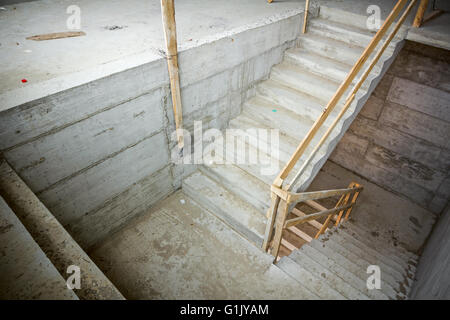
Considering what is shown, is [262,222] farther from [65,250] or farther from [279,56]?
[279,56]

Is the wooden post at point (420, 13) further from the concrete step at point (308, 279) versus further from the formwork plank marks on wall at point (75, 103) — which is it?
the concrete step at point (308, 279)

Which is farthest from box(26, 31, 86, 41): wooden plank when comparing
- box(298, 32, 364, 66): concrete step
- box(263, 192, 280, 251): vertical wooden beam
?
box(298, 32, 364, 66): concrete step

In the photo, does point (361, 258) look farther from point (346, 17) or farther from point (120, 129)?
point (346, 17)

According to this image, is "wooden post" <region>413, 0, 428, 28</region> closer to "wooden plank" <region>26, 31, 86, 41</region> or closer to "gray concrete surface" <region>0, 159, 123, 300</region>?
"wooden plank" <region>26, 31, 86, 41</region>

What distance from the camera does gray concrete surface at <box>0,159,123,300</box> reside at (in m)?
1.97

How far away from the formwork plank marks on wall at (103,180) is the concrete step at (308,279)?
225cm

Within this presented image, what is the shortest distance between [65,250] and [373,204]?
6660mm

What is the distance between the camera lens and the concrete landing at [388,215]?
5.95m

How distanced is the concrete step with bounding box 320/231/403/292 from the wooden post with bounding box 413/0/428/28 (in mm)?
3840

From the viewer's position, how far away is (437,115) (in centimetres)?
555

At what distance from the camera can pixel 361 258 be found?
14.6 ft

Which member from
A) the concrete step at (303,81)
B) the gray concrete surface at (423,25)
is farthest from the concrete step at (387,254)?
the gray concrete surface at (423,25)

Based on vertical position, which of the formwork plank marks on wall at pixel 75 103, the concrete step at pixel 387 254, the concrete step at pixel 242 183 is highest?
the formwork plank marks on wall at pixel 75 103
